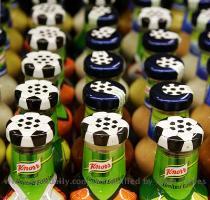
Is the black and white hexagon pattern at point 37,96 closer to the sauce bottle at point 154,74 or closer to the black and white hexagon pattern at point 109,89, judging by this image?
the black and white hexagon pattern at point 109,89

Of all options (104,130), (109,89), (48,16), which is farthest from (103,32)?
(104,130)

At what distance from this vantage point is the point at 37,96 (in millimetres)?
1092

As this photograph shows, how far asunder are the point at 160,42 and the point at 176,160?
40 centimetres

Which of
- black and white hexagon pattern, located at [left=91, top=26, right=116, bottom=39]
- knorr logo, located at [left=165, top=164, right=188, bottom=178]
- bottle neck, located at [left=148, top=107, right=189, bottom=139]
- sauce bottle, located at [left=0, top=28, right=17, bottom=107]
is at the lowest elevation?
sauce bottle, located at [left=0, top=28, right=17, bottom=107]

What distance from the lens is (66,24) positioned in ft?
5.31

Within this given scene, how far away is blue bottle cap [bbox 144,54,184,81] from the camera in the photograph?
1201mm

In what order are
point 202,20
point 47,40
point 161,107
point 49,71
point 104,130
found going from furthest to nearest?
point 202,20
point 47,40
point 49,71
point 161,107
point 104,130

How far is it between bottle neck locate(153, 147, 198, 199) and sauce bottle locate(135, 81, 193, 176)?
0.36 feet

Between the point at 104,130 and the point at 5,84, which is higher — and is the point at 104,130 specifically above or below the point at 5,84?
above

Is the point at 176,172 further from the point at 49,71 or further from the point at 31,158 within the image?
the point at 49,71

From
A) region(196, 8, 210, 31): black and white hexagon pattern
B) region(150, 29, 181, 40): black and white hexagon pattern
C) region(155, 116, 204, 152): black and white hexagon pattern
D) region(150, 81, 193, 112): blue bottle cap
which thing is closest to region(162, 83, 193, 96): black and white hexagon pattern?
region(150, 81, 193, 112): blue bottle cap

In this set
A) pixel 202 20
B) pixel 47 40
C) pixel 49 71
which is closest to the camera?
pixel 49 71

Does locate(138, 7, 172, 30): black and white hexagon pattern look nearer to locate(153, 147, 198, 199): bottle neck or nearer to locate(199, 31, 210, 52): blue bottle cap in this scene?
locate(199, 31, 210, 52): blue bottle cap

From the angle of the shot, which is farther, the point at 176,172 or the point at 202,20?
the point at 202,20
